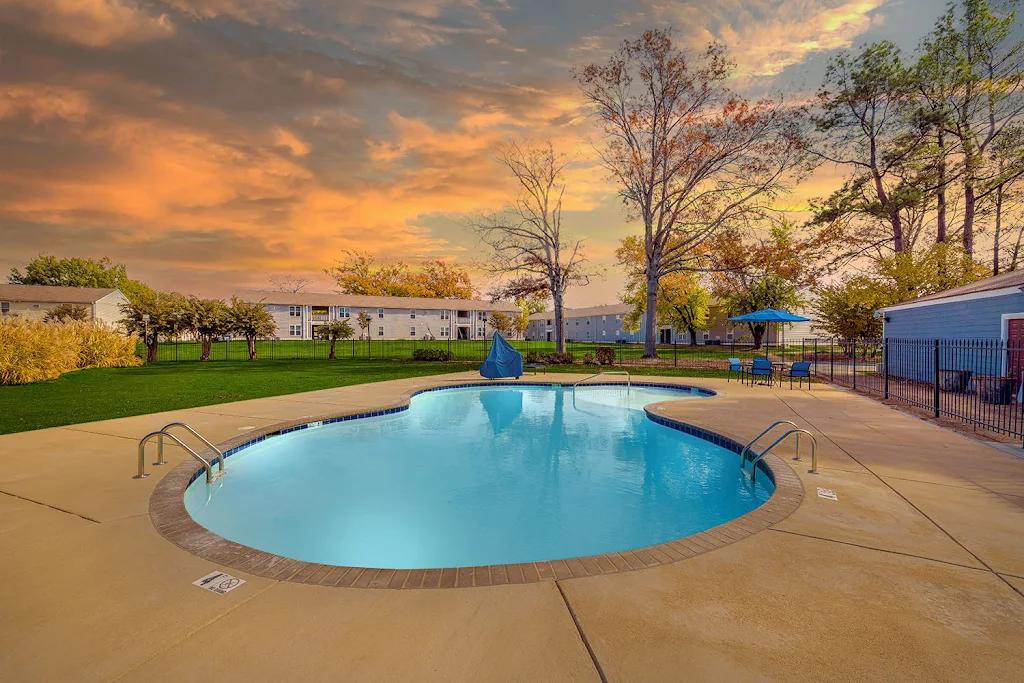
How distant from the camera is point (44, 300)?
41094 mm

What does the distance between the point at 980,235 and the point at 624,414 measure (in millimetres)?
27443

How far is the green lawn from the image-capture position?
916 centimetres

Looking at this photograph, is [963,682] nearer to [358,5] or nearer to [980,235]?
[358,5]

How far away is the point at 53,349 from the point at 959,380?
95.1ft

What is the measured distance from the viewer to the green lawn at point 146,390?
9156mm

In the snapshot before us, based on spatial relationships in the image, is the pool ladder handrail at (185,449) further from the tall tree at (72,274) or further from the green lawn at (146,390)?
the tall tree at (72,274)

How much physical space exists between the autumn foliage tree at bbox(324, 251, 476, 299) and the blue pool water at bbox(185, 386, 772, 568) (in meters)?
65.3

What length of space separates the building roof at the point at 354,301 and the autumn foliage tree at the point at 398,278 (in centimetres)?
1386

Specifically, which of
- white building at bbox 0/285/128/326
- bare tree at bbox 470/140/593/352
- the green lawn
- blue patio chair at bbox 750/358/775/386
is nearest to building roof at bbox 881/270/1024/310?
blue patio chair at bbox 750/358/775/386

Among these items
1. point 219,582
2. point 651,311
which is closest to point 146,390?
point 219,582

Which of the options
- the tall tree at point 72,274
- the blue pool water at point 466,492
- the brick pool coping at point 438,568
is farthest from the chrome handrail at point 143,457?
the tall tree at point 72,274

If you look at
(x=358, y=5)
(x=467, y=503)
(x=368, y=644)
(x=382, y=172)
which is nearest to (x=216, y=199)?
(x=382, y=172)

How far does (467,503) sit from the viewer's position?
5996 mm

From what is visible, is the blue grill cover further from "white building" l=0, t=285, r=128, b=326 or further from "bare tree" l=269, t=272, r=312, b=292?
"bare tree" l=269, t=272, r=312, b=292
